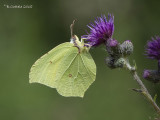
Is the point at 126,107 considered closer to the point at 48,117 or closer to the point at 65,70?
Answer: the point at 48,117


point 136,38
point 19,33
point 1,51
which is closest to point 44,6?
point 19,33

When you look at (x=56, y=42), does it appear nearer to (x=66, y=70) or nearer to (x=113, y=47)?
(x=66, y=70)

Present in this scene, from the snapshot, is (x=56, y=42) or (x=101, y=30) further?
(x=56, y=42)

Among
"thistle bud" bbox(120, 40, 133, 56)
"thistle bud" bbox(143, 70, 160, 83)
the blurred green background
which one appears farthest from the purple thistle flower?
the blurred green background

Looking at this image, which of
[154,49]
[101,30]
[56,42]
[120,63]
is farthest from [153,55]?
[56,42]

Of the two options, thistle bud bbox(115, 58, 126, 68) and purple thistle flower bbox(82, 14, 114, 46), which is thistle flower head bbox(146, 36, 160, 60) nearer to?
thistle bud bbox(115, 58, 126, 68)
